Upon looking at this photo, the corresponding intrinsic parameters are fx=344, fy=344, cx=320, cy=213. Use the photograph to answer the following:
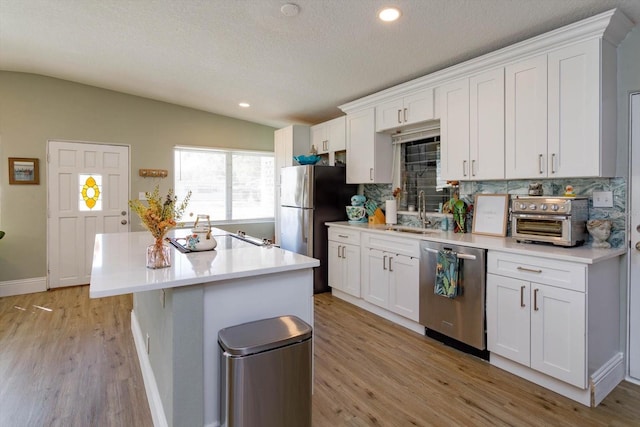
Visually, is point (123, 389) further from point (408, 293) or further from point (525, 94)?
point (525, 94)

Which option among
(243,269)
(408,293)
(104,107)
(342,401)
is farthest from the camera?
(104,107)

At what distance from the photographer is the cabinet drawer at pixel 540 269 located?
2107mm

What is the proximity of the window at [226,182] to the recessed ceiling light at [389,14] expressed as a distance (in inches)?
156

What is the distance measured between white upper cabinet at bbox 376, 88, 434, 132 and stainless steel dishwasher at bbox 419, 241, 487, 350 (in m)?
1.33

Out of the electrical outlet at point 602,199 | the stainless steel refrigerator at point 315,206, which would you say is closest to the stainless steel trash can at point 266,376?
the electrical outlet at point 602,199

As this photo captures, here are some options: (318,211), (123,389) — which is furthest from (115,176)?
(123,389)

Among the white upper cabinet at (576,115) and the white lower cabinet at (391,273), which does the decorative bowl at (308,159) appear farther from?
the white upper cabinet at (576,115)

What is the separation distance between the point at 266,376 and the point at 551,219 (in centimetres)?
218

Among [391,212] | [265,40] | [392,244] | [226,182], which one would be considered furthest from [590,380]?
[226,182]

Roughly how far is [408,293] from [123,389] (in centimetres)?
238

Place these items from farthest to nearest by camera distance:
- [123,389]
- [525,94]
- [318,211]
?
[318,211]
[525,94]
[123,389]

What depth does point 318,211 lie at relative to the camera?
439cm

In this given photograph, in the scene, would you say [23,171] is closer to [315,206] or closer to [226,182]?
[226,182]

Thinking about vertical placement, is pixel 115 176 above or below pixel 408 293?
above
